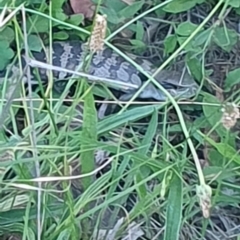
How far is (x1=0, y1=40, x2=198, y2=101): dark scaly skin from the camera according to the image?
2.09 meters

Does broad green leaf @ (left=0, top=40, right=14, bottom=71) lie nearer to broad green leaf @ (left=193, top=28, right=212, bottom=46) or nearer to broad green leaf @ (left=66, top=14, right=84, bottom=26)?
broad green leaf @ (left=66, top=14, right=84, bottom=26)

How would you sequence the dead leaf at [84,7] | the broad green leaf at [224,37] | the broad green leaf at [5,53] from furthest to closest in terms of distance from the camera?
1. the dead leaf at [84,7]
2. the broad green leaf at [224,37]
3. the broad green leaf at [5,53]

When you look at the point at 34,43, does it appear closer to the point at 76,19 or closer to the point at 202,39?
the point at 76,19

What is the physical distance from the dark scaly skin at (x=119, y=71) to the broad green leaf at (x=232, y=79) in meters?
0.10

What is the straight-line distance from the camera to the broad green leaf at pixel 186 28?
2.12 m

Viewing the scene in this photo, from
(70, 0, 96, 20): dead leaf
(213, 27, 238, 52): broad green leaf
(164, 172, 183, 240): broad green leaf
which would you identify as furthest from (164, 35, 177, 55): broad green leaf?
(164, 172, 183, 240): broad green leaf

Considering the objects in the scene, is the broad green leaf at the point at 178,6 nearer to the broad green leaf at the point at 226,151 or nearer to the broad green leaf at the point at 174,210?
the broad green leaf at the point at 226,151

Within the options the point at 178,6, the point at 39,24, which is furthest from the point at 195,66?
the point at 39,24

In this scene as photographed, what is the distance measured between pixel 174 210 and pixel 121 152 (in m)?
0.22

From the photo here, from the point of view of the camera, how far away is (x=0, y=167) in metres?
1.61

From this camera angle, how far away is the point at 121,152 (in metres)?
1.73

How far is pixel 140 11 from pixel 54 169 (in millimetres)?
805

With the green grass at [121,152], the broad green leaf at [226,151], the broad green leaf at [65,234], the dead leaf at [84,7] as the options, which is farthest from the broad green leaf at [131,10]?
the broad green leaf at [65,234]

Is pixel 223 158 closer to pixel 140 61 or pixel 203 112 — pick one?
pixel 203 112
